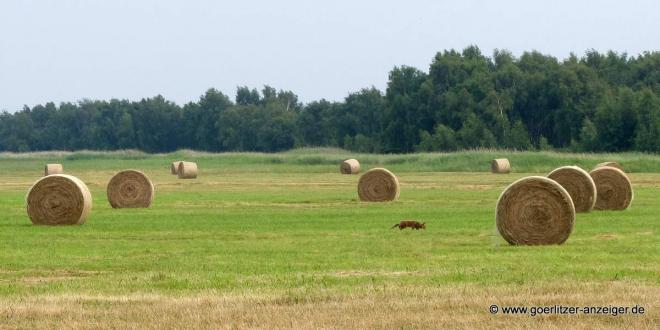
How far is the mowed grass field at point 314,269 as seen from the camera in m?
15.2

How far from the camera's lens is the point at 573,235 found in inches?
1054

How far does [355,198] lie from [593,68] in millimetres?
81026

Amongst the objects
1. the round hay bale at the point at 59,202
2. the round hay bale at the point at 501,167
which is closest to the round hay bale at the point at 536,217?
the round hay bale at the point at 59,202

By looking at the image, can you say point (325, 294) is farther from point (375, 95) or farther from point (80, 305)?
point (375, 95)

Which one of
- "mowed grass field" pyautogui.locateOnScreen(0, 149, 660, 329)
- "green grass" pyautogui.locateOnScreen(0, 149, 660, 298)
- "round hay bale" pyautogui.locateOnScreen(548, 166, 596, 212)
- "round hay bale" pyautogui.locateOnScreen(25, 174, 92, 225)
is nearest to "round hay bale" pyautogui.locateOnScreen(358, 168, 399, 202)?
"green grass" pyautogui.locateOnScreen(0, 149, 660, 298)

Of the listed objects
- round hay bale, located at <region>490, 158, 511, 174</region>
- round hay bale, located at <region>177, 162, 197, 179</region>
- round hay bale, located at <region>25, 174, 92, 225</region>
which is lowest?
round hay bale, located at <region>490, 158, 511, 174</region>

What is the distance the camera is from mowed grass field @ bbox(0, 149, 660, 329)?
15211 mm

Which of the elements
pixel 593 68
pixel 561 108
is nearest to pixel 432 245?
pixel 561 108

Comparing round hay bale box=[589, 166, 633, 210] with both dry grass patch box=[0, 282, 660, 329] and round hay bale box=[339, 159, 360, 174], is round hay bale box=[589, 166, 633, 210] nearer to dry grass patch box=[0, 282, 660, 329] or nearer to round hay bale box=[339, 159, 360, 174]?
dry grass patch box=[0, 282, 660, 329]

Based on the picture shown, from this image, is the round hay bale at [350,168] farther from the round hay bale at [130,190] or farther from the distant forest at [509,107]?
the round hay bale at [130,190]

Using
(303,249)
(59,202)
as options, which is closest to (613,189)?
(303,249)

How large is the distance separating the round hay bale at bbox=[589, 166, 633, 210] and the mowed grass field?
90cm

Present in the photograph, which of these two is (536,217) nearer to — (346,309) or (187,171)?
(346,309)

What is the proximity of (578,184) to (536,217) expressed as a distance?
10.4m
